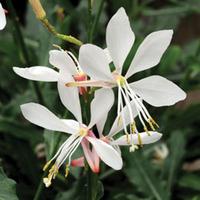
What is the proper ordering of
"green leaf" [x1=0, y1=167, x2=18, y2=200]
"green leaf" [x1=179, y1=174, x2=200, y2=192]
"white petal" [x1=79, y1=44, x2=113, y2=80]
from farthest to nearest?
1. "green leaf" [x1=179, y1=174, x2=200, y2=192]
2. "green leaf" [x1=0, y1=167, x2=18, y2=200]
3. "white petal" [x1=79, y1=44, x2=113, y2=80]

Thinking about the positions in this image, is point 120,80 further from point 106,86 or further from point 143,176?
point 143,176

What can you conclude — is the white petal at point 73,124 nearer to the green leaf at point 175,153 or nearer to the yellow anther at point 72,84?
the yellow anther at point 72,84

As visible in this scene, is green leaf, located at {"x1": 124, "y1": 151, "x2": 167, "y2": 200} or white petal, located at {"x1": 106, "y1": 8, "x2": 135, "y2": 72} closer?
white petal, located at {"x1": 106, "y1": 8, "x2": 135, "y2": 72}

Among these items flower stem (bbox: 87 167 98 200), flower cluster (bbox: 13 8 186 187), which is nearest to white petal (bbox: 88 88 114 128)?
flower cluster (bbox: 13 8 186 187)

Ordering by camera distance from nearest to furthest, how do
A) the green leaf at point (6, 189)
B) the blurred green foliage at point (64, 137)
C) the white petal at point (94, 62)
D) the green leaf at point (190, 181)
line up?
the white petal at point (94, 62) < the green leaf at point (6, 189) < the blurred green foliage at point (64, 137) < the green leaf at point (190, 181)

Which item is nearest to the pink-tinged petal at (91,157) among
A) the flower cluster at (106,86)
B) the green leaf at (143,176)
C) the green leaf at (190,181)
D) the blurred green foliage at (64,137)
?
the flower cluster at (106,86)

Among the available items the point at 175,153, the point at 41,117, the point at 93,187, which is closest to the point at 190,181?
the point at 175,153

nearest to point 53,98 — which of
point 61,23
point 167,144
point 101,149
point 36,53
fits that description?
point 61,23

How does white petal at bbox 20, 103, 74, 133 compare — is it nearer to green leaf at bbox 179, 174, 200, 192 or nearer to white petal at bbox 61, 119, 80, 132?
white petal at bbox 61, 119, 80, 132
